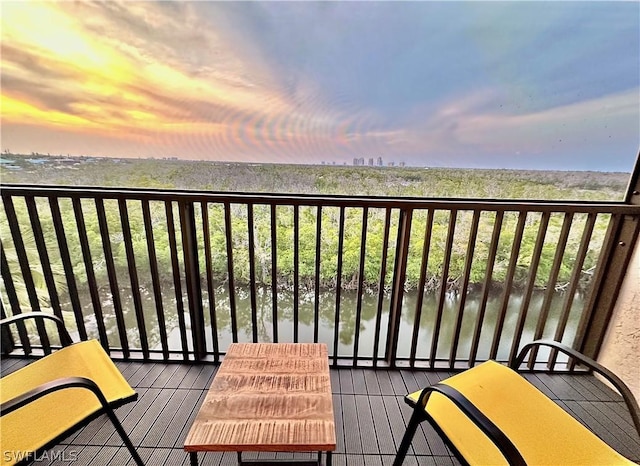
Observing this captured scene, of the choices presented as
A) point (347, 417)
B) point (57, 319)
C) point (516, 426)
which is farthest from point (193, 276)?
point (516, 426)

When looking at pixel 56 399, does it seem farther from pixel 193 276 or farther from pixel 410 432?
pixel 410 432

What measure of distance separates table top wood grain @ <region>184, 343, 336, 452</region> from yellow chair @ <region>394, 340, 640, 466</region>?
43cm

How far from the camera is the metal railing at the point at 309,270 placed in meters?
1.83

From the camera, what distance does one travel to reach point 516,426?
1200mm

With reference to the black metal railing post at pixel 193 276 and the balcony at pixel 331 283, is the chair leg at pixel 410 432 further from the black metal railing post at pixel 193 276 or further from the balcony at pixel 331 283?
the black metal railing post at pixel 193 276

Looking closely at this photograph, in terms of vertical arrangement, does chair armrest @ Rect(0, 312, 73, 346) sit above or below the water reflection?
above

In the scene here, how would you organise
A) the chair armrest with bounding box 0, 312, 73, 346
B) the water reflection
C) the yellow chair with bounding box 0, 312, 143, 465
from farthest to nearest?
the water reflection, the chair armrest with bounding box 0, 312, 73, 346, the yellow chair with bounding box 0, 312, 143, 465

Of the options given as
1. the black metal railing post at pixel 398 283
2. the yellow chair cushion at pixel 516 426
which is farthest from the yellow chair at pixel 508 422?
the black metal railing post at pixel 398 283

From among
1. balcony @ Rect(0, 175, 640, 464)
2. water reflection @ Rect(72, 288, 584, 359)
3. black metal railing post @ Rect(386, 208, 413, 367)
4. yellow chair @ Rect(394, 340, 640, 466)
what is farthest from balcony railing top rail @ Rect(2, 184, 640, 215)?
yellow chair @ Rect(394, 340, 640, 466)

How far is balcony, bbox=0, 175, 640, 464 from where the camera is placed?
180cm

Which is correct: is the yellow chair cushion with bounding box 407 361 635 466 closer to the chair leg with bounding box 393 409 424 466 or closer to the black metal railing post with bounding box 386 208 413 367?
the chair leg with bounding box 393 409 424 466

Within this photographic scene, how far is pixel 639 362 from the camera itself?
1.81 m

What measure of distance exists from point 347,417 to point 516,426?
2.84 ft

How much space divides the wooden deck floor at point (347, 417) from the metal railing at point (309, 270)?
0.14m
